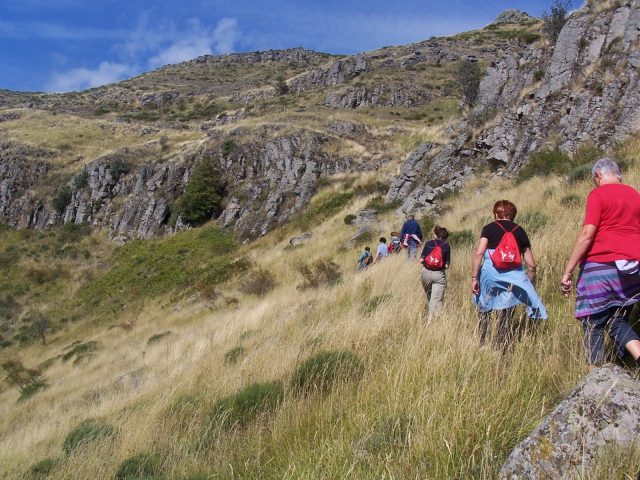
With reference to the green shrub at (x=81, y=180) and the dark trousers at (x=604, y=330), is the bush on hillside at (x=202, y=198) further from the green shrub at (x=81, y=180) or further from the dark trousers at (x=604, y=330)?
the dark trousers at (x=604, y=330)

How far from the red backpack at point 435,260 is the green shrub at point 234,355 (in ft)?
10.5

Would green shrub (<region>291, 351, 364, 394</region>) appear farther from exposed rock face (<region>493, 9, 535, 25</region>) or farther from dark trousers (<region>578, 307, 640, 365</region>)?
exposed rock face (<region>493, 9, 535, 25</region>)

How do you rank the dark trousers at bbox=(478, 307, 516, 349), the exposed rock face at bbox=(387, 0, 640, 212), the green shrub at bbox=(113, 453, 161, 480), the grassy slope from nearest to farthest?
the grassy slope < the green shrub at bbox=(113, 453, 161, 480) < the dark trousers at bbox=(478, 307, 516, 349) < the exposed rock face at bbox=(387, 0, 640, 212)

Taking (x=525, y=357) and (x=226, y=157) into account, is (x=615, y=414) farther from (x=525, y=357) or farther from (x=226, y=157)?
(x=226, y=157)

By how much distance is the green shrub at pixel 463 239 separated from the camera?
32.4ft

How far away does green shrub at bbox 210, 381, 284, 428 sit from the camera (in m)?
4.10

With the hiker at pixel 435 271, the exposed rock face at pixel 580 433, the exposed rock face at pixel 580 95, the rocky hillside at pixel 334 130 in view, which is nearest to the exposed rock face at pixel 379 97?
the rocky hillside at pixel 334 130

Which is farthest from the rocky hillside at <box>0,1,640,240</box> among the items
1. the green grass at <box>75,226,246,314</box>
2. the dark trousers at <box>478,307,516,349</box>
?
the dark trousers at <box>478,307,516,349</box>

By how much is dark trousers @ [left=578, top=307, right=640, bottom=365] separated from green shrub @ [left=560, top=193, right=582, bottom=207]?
6.77 m

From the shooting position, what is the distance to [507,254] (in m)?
4.25

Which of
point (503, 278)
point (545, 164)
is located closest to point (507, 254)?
point (503, 278)

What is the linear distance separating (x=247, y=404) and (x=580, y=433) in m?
3.01

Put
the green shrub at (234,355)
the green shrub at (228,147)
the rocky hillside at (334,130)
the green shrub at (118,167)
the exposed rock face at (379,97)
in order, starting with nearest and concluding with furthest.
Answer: the green shrub at (234,355)
the rocky hillside at (334,130)
the green shrub at (228,147)
the green shrub at (118,167)
the exposed rock face at (379,97)

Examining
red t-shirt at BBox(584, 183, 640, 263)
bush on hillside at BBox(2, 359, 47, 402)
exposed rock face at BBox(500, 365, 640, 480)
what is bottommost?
bush on hillside at BBox(2, 359, 47, 402)
